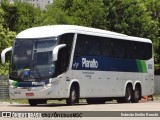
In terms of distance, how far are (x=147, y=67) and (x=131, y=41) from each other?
256 centimetres

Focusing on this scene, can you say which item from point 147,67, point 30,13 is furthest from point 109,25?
point 30,13

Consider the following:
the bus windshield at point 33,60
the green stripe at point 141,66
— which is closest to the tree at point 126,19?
the green stripe at point 141,66

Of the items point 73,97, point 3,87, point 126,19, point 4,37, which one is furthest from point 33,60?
point 126,19

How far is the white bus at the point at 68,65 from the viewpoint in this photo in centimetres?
2544

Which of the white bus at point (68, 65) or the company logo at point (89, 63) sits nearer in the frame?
the white bus at point (68, 65)

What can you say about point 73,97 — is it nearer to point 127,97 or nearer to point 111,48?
point 111,48

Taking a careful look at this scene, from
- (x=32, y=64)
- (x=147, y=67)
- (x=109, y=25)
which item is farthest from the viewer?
(x=109, y=25)

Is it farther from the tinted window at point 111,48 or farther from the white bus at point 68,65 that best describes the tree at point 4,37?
the white bus at point 68,65

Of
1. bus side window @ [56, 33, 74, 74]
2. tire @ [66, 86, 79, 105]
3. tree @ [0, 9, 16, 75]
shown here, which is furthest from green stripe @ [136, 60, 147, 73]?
tree @ [0, 9, 16, 75]

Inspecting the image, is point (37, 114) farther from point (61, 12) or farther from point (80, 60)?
point (61, 12)

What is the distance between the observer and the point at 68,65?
2608cm

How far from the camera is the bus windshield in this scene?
2538cm

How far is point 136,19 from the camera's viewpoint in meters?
56.5

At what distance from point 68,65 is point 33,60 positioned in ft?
5.40
